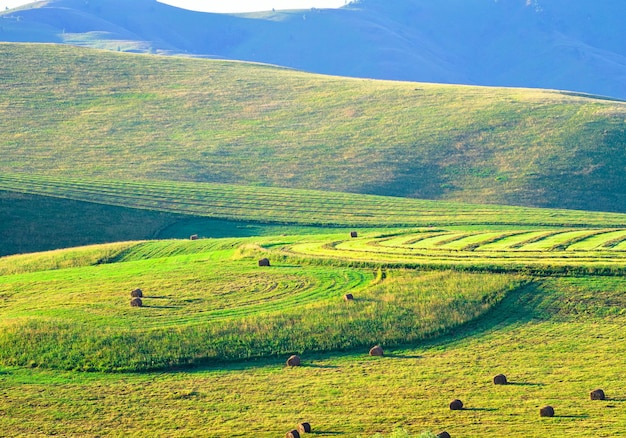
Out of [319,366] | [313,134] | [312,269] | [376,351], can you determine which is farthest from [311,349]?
[313,134]

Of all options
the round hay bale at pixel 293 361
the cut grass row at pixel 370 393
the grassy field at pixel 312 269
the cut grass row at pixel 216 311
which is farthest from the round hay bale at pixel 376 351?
the round hay bale at pixel 293 361

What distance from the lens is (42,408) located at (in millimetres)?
30672

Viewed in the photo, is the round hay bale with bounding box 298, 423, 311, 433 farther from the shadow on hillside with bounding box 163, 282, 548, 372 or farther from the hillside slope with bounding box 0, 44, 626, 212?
the hillside slope with bounding box 0, 44, 626, 212

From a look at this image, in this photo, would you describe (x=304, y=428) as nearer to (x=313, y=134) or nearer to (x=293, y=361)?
(x=293, y=361)

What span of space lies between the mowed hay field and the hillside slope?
3733cm

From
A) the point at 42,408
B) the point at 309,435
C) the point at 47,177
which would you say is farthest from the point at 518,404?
the point at 47,177

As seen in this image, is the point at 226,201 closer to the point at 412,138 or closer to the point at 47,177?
the point at 47,177

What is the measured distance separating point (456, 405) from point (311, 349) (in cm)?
784

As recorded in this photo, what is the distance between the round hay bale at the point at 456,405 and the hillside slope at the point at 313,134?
52927 mm

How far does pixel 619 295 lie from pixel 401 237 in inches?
713

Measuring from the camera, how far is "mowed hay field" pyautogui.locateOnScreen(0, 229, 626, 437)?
96.8 ft

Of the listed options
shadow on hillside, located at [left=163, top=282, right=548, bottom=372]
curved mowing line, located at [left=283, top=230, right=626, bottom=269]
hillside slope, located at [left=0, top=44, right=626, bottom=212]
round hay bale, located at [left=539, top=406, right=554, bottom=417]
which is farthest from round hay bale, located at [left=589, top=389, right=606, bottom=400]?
hillside slope, located at [left=0, top=44, right=626, bottom=212]

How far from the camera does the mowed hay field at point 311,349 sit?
2952cm

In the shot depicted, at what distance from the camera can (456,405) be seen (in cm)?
2972
